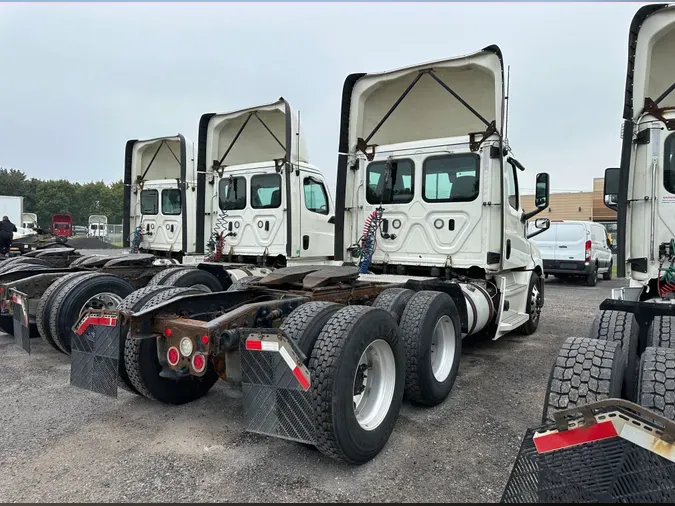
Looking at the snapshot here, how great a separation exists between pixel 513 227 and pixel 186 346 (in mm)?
4930

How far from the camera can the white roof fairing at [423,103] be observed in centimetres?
630

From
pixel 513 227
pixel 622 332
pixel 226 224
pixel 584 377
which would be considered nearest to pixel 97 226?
pixel 226 224

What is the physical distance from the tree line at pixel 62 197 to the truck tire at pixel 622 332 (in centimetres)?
7874

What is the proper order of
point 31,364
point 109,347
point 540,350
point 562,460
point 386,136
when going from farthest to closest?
point 386,136
point 540,350
point 31,364
point 109,347
point 562,460

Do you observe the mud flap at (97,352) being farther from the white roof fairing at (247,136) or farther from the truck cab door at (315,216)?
the white roof fairing at (247,136)

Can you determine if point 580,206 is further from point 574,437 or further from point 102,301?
point 574,437

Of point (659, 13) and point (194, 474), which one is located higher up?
point (659, 13)

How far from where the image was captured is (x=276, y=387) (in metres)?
2.89

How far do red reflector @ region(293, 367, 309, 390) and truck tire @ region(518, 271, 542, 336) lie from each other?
5.37m

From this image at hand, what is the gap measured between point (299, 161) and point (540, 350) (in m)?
4.61

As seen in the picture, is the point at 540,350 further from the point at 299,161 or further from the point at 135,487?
the point at 135,487

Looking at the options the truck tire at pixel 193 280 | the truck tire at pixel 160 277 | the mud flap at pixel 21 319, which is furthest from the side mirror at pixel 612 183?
the mud flap at pixel 21 319

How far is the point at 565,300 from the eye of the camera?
1144 cm

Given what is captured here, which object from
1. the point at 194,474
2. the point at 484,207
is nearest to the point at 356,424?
the point at 194,474
